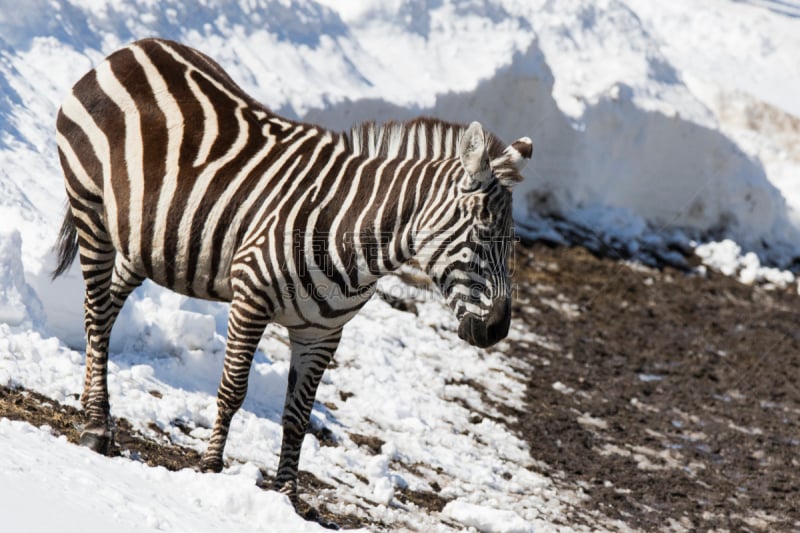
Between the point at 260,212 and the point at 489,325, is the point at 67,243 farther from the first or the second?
the point at 489,325

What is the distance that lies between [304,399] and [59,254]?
2.18m

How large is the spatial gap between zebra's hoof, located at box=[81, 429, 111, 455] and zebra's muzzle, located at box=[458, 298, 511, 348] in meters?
2.12

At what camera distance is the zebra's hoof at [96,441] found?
6074 mm

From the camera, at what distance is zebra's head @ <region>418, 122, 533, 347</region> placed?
5852mm

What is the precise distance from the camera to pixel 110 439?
6.22m

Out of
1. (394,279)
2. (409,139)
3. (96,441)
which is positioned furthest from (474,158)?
(394,279)

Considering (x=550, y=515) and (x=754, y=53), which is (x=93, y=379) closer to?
(x=550, y=515)

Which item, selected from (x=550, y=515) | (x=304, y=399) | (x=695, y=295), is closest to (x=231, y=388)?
(x=304, y=399)

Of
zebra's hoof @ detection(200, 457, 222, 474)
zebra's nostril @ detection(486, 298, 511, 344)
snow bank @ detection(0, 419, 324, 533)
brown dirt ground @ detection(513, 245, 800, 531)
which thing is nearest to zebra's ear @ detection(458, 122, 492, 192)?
zebra's nostril @ detection(486, 298, 511, 344)

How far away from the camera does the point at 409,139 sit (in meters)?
6.49

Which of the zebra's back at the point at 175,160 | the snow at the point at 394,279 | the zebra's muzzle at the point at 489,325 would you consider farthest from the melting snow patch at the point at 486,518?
the zebra's back at the point at 175,160

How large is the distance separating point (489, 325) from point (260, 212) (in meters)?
1.48

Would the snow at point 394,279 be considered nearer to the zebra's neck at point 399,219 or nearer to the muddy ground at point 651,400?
the muddy ground at point 651,400

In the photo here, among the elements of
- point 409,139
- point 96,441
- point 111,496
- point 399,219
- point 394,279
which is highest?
point 409,139
